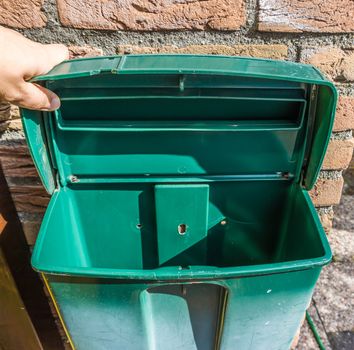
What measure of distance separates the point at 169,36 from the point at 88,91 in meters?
0.27

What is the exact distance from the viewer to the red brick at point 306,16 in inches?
35.3

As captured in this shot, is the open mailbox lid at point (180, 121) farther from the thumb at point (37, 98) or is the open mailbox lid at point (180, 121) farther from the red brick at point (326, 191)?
the red brick at point (326, 191)

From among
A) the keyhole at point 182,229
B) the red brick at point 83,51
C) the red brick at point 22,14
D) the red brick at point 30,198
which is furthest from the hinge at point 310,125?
the red brick at point 30,198

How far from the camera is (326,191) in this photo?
119 cm

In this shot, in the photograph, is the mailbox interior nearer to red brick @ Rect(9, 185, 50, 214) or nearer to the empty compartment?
the empty compartment

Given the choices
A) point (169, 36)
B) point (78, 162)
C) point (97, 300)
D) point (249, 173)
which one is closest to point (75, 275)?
point (97, 300)

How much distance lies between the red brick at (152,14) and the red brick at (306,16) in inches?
2.4

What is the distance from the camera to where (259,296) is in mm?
733

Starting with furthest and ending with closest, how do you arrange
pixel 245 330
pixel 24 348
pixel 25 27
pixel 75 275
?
pixel 24 348
pixel 25 27
pixel 245 330
pixel 75 275

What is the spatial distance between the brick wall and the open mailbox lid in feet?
0.57

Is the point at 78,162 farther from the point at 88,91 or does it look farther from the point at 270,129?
the point at 270,129

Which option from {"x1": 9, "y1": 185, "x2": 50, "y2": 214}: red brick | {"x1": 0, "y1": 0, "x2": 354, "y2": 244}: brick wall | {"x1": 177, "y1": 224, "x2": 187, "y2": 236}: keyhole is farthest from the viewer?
{"x1": 9, "y1": 185, "x2": 50, "y2": 214}: red brick

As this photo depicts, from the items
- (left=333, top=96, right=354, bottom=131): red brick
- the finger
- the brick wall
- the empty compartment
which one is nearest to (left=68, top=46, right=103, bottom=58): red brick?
the brick wall

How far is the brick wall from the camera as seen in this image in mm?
892
